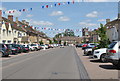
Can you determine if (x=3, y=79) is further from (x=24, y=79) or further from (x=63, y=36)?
(x=63, y=36)

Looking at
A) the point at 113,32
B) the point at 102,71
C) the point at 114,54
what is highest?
the point at 113,32

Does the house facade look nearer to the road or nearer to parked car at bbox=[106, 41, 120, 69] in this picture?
the road

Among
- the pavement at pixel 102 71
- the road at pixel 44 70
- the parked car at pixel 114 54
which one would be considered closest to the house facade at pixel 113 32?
the road at pixel 44 70

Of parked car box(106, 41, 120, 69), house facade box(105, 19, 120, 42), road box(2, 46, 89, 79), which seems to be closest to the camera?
road box(2, 46, 89, 79)

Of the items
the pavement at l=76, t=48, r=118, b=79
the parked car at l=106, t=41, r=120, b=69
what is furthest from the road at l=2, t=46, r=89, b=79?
the parked car at l=106, t=41, r=120, b=69

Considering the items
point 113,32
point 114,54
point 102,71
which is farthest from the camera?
point 113,32

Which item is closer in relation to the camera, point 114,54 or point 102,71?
point 102,71

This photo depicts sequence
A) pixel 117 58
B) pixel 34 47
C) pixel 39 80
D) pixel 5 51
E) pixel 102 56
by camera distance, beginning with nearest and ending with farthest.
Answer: pixel 39 80, pixel 117 58, pixel 102 56, pixel 5 51, pixel 34 47

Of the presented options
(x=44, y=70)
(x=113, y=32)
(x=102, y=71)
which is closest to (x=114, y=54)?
(x=102, y=71)

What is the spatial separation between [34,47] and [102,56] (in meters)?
29.7

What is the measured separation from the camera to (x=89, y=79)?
31.4 ft

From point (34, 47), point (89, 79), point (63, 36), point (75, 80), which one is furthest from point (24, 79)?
point (63, 36)

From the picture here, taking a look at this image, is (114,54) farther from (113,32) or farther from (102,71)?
(113,32)

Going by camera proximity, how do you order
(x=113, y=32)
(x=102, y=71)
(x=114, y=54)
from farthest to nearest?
(x=113, y=32), (x=114, y=54), (x=102, y=71)
